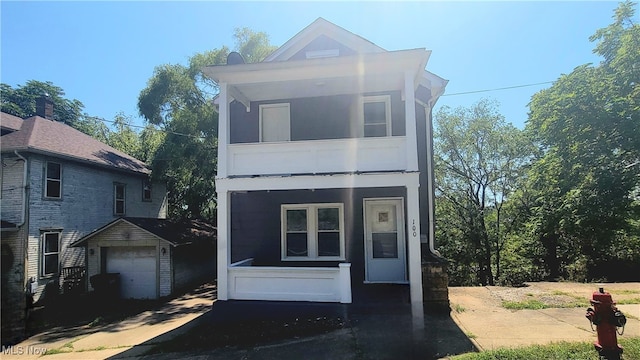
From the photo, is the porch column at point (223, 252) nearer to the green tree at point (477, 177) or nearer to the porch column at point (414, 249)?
the porch column at point (414, 249)

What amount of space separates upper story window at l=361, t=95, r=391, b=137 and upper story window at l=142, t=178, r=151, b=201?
13644mm

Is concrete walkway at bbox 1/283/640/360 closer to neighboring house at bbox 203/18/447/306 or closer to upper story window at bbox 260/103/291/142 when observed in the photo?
neighboring house at bbox 203/18/447/306

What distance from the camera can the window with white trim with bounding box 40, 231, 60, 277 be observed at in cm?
1370

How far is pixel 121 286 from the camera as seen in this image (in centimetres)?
1441

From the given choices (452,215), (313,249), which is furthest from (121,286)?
(452,215)

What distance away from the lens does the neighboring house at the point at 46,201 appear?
12.8 metres

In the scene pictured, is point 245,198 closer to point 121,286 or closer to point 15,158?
point 121,286

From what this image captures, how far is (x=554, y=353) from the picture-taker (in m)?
5.29

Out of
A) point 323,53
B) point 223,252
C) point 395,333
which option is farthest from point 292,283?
point 323,53

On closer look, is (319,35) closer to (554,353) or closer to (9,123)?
(554,353)

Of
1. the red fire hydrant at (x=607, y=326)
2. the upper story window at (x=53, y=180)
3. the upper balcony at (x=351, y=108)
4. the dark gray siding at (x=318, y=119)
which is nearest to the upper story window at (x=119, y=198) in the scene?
the upper story window at (x=53, y=180)

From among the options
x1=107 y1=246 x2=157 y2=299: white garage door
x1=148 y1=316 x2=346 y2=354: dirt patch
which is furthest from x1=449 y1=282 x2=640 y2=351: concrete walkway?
x1=107 y1=246 x2=157 y2=299: white garage door

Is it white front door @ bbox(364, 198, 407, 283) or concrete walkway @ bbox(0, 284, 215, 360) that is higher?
white front door @ bbox(364, 198, 407, 283)

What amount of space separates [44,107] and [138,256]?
28.6 feet
